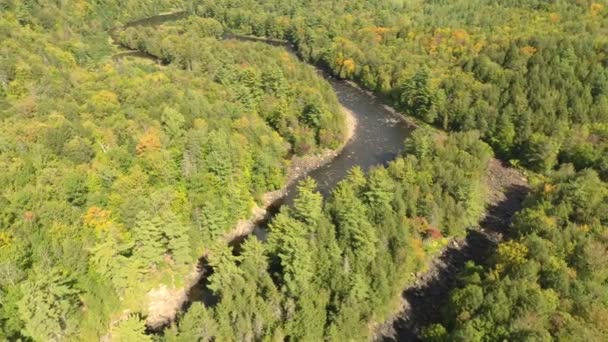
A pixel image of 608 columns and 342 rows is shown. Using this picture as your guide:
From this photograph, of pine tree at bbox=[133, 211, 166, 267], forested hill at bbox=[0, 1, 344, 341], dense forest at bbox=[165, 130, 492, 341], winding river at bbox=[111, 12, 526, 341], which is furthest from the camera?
winding river at bbox=[111, 12, 526, 341]

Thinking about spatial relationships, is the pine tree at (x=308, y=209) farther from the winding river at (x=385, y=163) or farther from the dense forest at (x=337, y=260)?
the winding river at (x=385, y=163)

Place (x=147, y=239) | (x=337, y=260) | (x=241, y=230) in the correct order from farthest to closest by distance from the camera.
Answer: (x=241, y=230), (x=147, y=239), (x=337, y=260)

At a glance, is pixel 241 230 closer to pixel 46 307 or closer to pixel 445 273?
pixel 46 307

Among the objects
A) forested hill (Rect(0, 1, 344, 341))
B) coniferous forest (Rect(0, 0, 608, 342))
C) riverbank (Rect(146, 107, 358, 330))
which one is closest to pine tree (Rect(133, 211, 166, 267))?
forested hill (Rect(0, 1, 344, 341))

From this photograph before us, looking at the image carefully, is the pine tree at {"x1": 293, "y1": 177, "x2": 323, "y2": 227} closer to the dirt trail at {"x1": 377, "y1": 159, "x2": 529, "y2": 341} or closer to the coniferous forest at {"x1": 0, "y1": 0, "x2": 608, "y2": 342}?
the coniferous forest at {"x1": 0, "y1": 0, "x2": 608, "y2": 342}

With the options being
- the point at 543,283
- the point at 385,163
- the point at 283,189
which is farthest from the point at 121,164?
the point at 543,283

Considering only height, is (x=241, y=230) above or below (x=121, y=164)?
below

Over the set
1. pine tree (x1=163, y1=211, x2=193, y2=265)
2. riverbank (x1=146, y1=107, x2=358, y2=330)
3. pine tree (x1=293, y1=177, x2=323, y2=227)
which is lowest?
riverbank (x1=146, y1=107, x2=358, y2=330)
